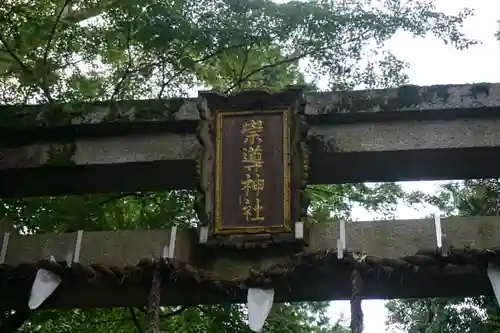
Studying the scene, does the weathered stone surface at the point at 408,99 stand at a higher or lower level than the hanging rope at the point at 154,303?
higher

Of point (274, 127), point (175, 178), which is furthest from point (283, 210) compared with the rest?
point (175, 178)

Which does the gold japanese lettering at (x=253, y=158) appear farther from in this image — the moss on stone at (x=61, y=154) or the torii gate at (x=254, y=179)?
the moss on stone at (x=61, y=154)

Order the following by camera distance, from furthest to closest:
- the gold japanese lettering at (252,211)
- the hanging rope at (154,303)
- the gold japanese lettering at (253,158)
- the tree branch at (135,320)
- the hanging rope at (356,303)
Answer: the tree branch at (135,320)
the gold japanese lettering at (253,158)
the gold japanese lettering at (252,211)
the hanging rope at (154,303)
the hanging rope at (356,303)

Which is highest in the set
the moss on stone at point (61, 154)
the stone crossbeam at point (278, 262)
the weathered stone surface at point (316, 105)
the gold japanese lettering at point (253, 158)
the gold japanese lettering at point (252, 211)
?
the weathered stone surface at point (316, 105)

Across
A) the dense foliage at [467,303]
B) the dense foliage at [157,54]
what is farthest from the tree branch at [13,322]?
the dense foliage at [467,303]

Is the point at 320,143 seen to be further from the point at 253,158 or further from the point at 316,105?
the point at 253,158

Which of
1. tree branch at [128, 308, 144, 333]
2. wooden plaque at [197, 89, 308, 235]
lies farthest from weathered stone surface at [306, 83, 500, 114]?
tree branch at [128, 308, 144, 333]

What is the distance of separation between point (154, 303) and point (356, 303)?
37.8 inches

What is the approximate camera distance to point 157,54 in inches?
214

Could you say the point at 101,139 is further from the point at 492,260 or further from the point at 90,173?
the point at 492,260

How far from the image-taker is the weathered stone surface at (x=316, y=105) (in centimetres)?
396

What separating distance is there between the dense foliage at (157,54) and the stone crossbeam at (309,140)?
0.81 m

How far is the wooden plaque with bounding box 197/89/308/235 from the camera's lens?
3533 mm

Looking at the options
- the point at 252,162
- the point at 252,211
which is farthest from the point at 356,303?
the point at 252,162
